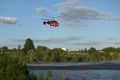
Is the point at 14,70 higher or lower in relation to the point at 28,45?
lower

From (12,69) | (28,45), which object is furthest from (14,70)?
(28,45)

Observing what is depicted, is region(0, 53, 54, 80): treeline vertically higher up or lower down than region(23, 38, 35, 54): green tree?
lower down

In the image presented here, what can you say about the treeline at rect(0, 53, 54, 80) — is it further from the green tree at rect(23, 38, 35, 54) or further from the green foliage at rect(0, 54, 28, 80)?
the green tree at rect(23, 38, 35, 54)

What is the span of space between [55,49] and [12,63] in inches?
6803

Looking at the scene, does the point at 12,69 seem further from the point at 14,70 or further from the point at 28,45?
the point at 28,45

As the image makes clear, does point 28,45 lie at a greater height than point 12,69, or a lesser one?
greater

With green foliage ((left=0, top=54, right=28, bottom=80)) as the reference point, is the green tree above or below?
above

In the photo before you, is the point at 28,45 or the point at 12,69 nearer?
the point at 12,69

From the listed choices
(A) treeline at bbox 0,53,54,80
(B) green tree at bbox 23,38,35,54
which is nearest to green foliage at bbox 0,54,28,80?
(A) treeline at bbox 0,53,54,80

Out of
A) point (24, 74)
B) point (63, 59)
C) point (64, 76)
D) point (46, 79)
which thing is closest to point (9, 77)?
point (24, 74)

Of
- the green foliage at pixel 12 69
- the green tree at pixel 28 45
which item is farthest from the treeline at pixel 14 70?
the green tree at pixel 28 45

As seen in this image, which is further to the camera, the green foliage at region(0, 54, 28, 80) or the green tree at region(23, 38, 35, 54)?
the green tree at region(23, 38, 35, 54)

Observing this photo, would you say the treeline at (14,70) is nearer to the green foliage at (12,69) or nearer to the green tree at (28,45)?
the green foliage at (12,69)

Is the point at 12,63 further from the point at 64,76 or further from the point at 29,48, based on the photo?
the point at 29,48
